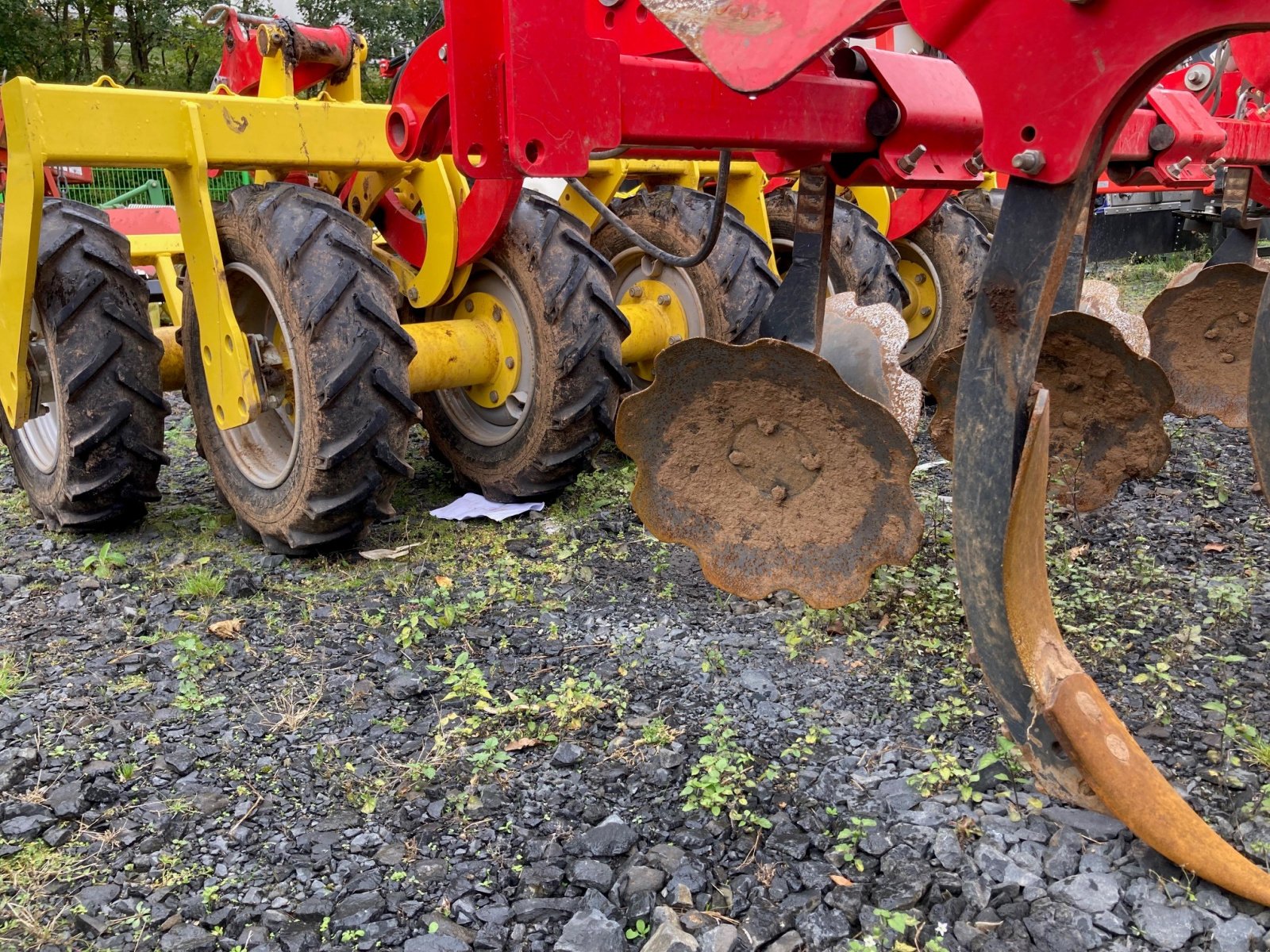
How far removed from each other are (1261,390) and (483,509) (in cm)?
266

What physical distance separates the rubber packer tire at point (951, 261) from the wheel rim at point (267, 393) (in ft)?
10.8

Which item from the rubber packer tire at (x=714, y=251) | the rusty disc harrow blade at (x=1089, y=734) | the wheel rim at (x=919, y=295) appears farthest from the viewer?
the wheel rim at (x=919, y=295)

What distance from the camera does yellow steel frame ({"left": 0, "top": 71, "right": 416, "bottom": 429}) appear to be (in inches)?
122

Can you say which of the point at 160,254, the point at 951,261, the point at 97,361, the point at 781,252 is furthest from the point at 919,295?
the point at 97,361

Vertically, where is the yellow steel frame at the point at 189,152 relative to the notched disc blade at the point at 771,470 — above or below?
above

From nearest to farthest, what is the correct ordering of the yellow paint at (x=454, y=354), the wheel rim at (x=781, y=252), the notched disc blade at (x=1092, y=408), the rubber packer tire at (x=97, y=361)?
the notched disc blade at (x=1092, y=408) → the rubber packer tire at (x=97, y=361) → the yellow paint at (x=454, y=354) → the wheel rim at (x=781, y=252)

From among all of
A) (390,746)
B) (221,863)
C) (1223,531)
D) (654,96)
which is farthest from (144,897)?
(1223,531)

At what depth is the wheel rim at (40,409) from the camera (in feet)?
12.0

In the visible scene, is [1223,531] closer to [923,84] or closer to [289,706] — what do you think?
[923,84]

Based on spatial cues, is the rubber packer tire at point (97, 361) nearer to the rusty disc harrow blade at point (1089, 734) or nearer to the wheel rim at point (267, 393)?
the wheel rim at point (267, 393)

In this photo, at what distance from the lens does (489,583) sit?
3311 mm

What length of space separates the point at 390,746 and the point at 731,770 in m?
0.79

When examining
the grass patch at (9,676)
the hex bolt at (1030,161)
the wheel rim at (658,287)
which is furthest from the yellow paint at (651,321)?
the hex bolt at (1030,161)

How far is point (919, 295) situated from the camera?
570 centimetres
